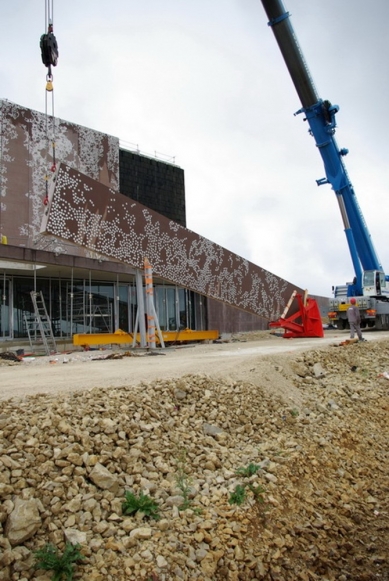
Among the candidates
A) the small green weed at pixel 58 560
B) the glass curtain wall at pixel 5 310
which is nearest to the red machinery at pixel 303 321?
the glass curtain wall at pixel 5 310

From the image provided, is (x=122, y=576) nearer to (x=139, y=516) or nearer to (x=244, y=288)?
(x=139, y=516)

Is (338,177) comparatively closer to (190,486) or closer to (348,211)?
(348,211)

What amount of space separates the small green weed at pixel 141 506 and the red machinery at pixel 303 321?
1473cm

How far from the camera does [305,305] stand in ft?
63.6

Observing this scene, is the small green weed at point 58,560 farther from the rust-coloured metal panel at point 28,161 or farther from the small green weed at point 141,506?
the rust-coloured metal panel at point 28,161

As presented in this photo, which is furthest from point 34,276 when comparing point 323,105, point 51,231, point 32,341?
point 323,105

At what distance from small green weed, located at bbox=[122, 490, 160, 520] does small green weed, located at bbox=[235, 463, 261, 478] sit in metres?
1.10

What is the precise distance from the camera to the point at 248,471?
501 cm

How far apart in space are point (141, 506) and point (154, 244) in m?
12.0

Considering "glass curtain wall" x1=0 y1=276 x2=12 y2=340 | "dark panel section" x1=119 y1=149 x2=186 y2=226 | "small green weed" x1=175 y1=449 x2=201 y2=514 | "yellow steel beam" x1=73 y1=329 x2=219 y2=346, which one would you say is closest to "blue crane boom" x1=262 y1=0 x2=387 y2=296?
"yellow steel beam" x1=73 y1=329 x2=219 y2=346

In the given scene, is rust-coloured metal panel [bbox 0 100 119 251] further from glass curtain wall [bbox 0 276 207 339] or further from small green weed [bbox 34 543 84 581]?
small green weed [bbox 34 543 84 581]

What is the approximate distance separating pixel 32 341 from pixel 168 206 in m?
15.2

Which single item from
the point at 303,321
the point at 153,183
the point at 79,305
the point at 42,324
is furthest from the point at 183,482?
the point at 153,183

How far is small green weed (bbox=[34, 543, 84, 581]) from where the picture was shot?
3.40m
